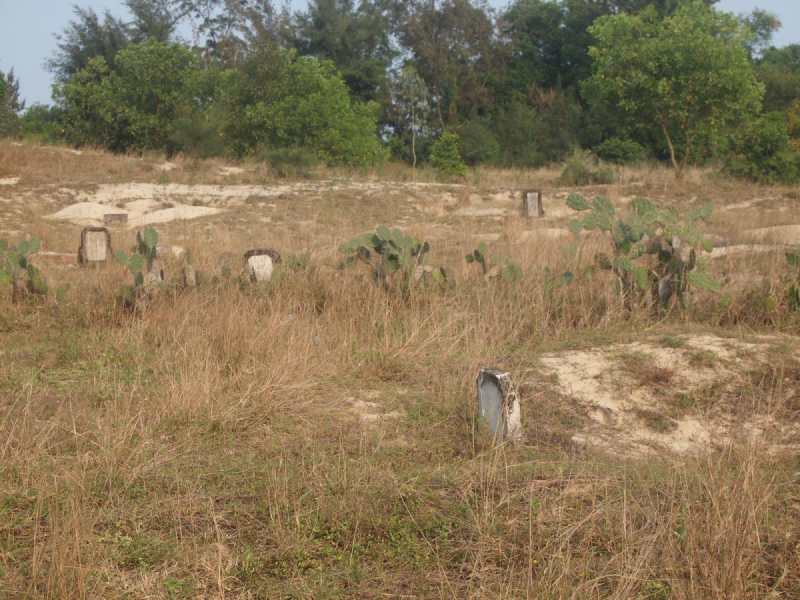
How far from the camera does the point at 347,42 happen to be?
99.2ft

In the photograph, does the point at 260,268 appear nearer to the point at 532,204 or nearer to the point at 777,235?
the point at 777,235

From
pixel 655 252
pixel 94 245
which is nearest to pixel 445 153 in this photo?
pixel 94 245

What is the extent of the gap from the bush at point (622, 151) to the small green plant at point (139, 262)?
17944 mm

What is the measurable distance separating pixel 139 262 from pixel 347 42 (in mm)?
26893

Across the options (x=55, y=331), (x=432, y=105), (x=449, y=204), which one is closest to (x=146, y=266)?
(x=55, y=331)

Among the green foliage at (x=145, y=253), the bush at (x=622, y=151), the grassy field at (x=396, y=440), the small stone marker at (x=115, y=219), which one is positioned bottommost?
the grassy field at (x=396, y=440)

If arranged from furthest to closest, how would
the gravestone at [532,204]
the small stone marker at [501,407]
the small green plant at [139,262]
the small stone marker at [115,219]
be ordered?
the gravestone at [532,204] < the small stone marker at [115,219] < the small green plant at [139,262] < the small stone marker at [501,407]

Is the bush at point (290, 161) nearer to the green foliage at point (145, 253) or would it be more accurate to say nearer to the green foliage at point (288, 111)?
the green foliage at point (288, 111)

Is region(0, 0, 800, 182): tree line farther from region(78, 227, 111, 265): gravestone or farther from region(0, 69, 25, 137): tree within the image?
region(78, 227, 111, 265): gravestone

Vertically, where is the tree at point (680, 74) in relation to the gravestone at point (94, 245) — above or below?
above

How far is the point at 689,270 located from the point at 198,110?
19641 millimetres

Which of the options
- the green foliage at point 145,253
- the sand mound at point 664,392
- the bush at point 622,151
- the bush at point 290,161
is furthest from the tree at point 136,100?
the sand mound at point 664,392

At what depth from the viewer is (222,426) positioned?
10.8 ft

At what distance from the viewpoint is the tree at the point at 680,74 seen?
16.3 meters
